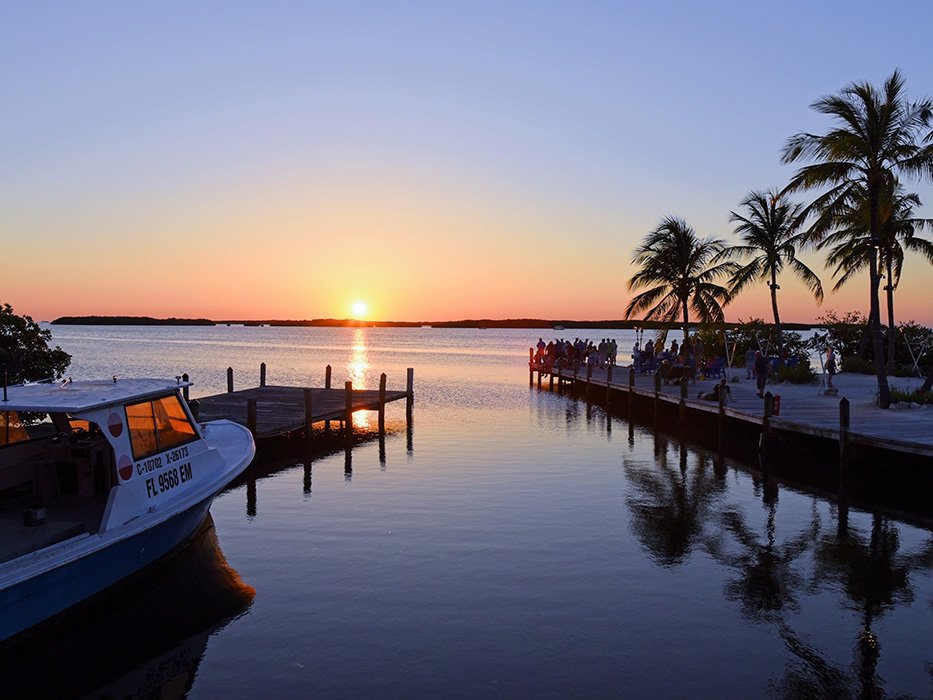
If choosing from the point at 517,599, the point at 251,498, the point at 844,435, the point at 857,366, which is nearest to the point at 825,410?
the point at 844,435

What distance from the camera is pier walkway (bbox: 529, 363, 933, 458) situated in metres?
18.0

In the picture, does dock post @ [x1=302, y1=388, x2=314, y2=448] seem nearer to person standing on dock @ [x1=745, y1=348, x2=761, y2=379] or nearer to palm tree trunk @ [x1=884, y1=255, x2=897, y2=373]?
person standing on dock @ [x1=745, y1=348, x2=761, y2=379]

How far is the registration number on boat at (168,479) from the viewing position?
11281 mm

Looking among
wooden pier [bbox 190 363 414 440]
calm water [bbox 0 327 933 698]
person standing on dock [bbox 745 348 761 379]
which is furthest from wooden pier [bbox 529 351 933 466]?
wooden pier [bbox 190 363 414 440]

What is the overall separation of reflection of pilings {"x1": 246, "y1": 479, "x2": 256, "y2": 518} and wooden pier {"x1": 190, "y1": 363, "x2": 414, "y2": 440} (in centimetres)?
219

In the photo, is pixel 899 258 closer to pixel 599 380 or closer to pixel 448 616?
pixel 599 380

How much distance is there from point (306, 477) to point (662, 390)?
1678 cm

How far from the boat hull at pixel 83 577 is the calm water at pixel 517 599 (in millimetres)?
663

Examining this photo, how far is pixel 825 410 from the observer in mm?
24031

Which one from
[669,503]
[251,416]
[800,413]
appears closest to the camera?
[669,503]

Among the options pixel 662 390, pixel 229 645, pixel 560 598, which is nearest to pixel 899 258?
pixel 662 390

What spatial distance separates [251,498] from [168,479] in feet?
21.5

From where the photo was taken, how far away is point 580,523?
15.6 meters

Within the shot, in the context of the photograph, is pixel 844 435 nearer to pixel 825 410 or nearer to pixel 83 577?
pixel 825 410
